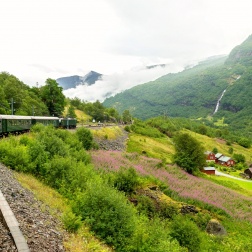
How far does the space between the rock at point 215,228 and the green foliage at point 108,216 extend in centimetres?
1361

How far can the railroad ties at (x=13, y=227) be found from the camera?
8.86 metres

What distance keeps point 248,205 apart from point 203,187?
6.36 m

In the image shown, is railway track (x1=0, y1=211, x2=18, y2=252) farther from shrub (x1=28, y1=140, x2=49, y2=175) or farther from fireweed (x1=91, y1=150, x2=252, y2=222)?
fireweed (x1=91, y1=150, x2=252, y2=222)


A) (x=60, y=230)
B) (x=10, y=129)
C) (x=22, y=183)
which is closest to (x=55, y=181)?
(x=22, y=183)

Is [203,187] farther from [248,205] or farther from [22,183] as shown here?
[22,183]

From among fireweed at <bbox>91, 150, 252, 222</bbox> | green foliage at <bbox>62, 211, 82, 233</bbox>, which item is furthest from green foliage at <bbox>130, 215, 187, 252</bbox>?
fireweed at <bbox>91, 150, 252, 222</bbox>

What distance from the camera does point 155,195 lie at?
91.9ft

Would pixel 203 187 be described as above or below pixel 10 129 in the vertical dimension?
below

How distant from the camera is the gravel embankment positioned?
9.46 meters

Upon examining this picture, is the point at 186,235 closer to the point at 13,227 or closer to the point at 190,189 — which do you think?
the point at 13,227

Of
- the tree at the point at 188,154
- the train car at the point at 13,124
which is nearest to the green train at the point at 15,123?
the train car at the point at 13,124

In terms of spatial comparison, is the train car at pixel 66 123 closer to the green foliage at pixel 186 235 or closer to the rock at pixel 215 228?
the rock at pixel 215 228

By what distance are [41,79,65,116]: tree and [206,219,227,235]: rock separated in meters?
77.9

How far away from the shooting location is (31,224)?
11.2 m
